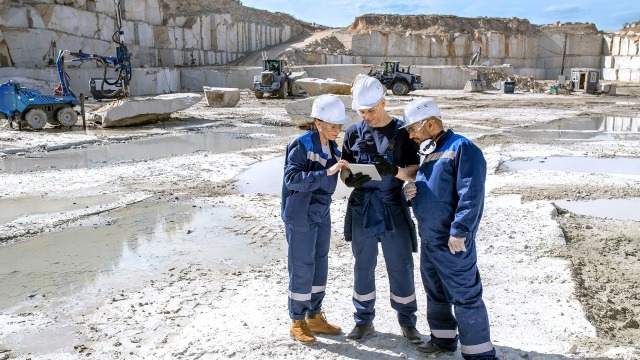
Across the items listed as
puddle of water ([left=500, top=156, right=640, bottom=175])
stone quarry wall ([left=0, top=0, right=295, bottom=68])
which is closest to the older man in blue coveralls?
puddle of water ([left=500, top=156, right=640, bottom=175])

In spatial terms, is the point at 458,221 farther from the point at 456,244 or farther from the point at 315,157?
the point at 315,157

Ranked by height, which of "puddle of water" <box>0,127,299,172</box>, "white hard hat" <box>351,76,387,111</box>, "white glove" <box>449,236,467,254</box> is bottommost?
"puddle of water" <box>0,127,299,172</box>

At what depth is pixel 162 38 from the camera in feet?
117

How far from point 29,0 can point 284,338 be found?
93.0ft

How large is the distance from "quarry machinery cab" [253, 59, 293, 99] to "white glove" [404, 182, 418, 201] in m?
24.6

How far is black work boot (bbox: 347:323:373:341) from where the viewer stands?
3561 millimetres

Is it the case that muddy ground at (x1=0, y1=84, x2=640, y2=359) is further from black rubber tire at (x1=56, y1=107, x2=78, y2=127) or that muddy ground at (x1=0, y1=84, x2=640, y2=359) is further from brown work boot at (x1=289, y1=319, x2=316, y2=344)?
black rubber tire at (x1=56, y1=107, x2=78, y2=127)

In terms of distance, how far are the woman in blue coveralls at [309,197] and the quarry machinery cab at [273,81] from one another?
24.3 metres

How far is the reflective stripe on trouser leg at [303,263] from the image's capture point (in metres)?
3.46

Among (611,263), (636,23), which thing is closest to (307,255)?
(611,263)

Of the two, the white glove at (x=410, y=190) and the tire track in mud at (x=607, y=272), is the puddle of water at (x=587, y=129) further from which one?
the white glove at (x=410, y=190)

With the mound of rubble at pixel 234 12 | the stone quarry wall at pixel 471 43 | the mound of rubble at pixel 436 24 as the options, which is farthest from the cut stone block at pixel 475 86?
the mound of rubble at pixel 234 12

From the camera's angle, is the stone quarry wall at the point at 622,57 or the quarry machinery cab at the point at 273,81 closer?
the quarry machinery cab at the point at 273,81

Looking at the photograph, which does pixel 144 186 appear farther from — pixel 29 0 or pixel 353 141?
pixel 29 0
